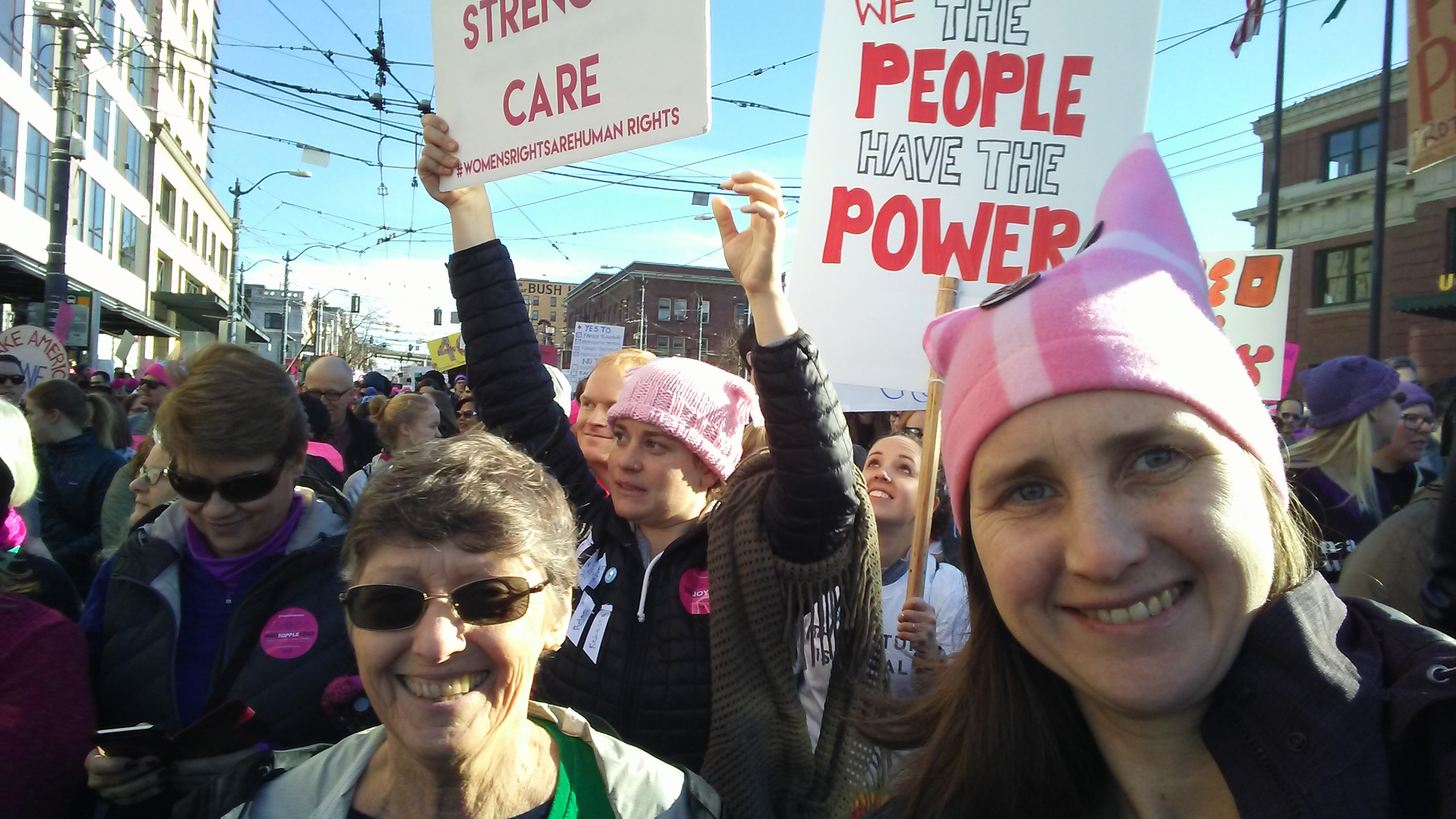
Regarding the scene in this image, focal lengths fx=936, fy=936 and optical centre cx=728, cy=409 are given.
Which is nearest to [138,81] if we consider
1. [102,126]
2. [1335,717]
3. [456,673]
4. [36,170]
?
[102,126]

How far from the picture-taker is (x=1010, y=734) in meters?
1.48

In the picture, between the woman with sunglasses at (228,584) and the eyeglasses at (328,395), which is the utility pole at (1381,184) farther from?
the woman with sunglasses at (228,584)

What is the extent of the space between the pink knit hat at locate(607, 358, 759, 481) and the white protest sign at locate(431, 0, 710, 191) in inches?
26.3

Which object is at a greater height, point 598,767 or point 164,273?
point 164,273

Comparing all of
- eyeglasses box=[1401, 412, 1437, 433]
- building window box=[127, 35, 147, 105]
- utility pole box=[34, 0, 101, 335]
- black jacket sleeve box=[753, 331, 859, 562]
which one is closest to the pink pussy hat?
black jacket sleeve box=[753, 331, 859, 562]

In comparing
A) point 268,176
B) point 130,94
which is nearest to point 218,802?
point 268,176

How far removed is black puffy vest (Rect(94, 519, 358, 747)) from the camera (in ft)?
7.20

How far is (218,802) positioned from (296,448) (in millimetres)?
1103

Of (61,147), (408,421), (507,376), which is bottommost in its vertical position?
(408,421)

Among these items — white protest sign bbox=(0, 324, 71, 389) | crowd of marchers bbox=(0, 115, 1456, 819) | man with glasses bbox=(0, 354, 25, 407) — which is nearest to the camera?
crowd of marchers bbox=(0, 115, 1456, 819)

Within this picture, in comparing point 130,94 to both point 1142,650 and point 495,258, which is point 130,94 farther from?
point 1142,650

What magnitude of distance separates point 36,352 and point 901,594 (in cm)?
1069

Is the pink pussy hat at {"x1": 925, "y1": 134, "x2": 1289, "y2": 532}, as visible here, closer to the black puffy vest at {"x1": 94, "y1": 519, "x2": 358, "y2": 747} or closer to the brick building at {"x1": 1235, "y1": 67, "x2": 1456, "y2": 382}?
the black puffy vest at {"x1": 94, "y1": 519, "x2": 358, "y2": 747}

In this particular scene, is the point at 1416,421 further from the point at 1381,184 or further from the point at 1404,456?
the point at 1381,184
